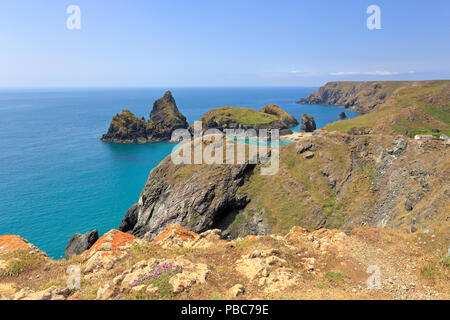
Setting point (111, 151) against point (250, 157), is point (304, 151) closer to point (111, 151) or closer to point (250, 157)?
point (250, 157)

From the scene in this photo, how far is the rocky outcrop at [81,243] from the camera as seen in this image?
1622 inches

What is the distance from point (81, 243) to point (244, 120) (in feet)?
448

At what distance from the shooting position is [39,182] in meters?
78.8

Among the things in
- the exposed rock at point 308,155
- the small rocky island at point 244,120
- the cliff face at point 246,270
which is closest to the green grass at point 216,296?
the cliff face at point 246,270

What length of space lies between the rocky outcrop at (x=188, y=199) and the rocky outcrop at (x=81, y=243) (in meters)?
9.10

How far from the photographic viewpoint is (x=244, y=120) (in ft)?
544

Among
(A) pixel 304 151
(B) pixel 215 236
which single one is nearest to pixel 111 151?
(A) pixel 304 151

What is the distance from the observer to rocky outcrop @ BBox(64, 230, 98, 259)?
1622 inches

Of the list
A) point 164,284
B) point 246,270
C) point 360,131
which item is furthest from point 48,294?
point 360,131

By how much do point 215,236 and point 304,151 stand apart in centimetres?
3871

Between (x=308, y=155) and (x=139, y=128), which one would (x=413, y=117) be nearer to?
(x=308, y=155)

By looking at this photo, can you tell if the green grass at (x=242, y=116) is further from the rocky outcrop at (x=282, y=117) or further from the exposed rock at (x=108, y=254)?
the exposed rock at (x=108, y=254)

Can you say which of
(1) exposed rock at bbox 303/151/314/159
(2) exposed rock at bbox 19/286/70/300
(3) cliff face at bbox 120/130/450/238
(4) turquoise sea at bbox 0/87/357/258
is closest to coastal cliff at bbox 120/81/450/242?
(1) exposed rock at bbox 303/151/314/159
